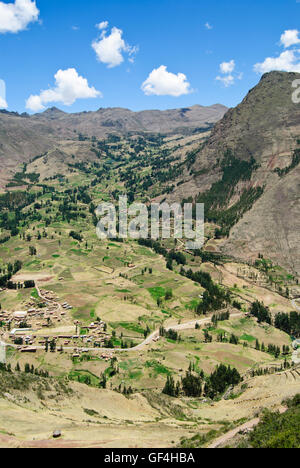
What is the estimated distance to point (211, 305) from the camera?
416 ft

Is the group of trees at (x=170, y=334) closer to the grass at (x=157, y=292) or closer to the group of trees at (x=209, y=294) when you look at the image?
the group of trees at (x=209, y=294)

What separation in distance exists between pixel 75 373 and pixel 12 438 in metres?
41.9

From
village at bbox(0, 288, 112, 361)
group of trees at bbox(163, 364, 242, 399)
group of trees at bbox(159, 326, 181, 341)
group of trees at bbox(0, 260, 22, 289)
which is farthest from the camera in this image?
group of trees at bbox(0, 260, 22, 289)

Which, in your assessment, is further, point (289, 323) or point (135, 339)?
point (289, 323)

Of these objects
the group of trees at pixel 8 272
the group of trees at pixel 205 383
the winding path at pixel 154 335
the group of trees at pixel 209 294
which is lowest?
the group of trees at pixel 205 383

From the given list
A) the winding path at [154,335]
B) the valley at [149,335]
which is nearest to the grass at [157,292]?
the valley at [149,335]

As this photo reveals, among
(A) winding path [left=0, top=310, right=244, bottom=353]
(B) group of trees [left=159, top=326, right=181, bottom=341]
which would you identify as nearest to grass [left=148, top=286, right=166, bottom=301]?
(A) winding path [left=0, top=310, right=244, bottom=353]

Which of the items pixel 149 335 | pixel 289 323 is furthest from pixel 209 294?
pixel 149 335

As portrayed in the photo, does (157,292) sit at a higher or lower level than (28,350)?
higher

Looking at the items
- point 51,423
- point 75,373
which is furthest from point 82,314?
point 51,423

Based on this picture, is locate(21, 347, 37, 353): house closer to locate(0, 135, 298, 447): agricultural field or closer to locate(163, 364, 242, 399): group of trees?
locate(0, 135, 298, 447): agricultural field

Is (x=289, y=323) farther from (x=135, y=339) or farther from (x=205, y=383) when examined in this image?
(x=135, y=339)
